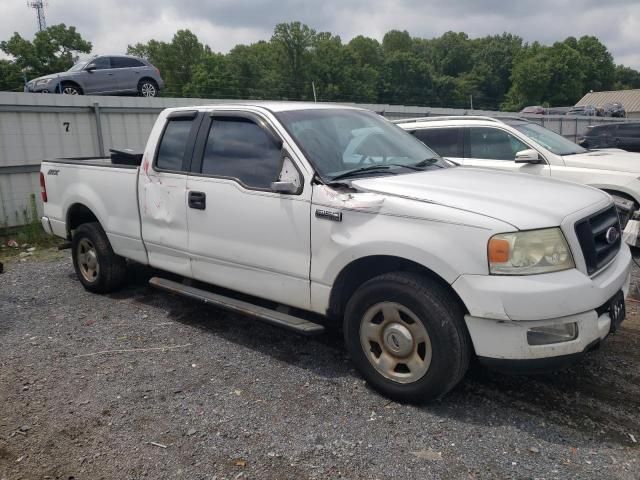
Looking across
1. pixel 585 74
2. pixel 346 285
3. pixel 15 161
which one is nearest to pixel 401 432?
pixel 346 285

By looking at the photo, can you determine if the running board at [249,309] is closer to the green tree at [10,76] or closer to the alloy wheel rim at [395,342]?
the alloy wheel rim at [395,342]

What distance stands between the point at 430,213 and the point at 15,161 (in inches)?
323

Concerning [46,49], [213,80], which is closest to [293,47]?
[213,80]

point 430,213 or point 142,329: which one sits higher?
point 430,213

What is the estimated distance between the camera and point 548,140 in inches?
315

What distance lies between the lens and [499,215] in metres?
3.07

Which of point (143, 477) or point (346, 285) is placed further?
point (346, 285)

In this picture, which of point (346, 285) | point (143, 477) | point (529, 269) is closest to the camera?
point (143, 477)

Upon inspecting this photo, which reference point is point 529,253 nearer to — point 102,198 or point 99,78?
point 102,198

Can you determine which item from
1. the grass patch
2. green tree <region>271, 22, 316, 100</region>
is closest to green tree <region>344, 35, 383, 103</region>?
green tree <region>271, 22, 316, 100</region>

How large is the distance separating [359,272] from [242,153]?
1369mm

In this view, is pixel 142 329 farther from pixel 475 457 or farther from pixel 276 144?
pixel 475 457

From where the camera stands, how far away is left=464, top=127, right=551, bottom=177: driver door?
7.59 metres

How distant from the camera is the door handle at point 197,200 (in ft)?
14.2
